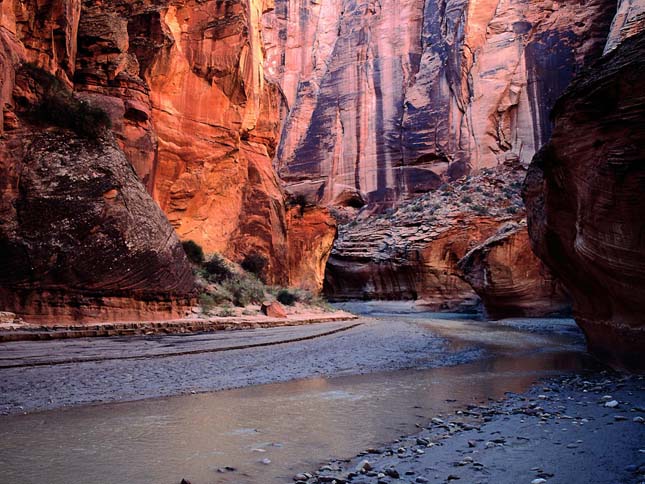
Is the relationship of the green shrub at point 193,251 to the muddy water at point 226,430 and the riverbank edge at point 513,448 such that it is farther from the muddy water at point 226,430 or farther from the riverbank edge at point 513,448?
the riverbank edge at point 513,448

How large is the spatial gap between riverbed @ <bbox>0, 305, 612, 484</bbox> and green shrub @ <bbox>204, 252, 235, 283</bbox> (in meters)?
8.54

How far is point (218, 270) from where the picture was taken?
1892cm

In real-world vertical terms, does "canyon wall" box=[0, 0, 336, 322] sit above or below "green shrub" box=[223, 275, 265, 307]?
above

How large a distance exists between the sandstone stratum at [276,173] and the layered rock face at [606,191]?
4 centimetres

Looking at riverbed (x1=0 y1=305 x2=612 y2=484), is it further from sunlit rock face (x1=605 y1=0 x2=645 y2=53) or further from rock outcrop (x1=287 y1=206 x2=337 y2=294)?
sunlit rock face (x1=605 y1=0 x2=645 y2=53)

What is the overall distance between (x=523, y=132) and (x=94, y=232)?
142 ft

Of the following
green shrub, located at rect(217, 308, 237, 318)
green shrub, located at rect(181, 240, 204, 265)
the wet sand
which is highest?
green shrub, located at rect(181, 240, 204, 265)

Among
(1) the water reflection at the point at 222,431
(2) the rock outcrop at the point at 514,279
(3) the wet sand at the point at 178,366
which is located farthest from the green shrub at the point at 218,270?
(2) the rock outcrop at the point at 514,279

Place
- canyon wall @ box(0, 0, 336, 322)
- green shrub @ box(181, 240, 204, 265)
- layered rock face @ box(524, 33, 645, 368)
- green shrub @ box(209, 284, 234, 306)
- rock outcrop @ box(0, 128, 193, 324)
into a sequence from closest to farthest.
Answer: layered rock face @ box(524, 33, 645, 368) < rock outcrop @ box(0, 128, 193, 324) < canyon wall @ box(0, 0, 336, 322) < green shrub @ box(209, 284, 234, 306) < green shrub @ box(181, 240, 204, 265)

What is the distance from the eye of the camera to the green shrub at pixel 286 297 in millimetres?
20806

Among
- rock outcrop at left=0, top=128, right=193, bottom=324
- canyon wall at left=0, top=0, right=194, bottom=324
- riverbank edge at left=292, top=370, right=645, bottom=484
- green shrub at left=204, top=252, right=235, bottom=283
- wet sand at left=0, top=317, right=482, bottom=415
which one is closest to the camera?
riverbank edge at left=292, top=370, right=645, bottom=484

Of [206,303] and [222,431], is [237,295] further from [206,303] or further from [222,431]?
[222,431]

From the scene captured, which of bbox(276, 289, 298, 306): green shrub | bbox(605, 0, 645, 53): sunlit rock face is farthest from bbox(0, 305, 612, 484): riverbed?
bbox(605, 0, 645, 53): sunlit rock face

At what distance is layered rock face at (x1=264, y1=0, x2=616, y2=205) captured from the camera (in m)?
45.4
